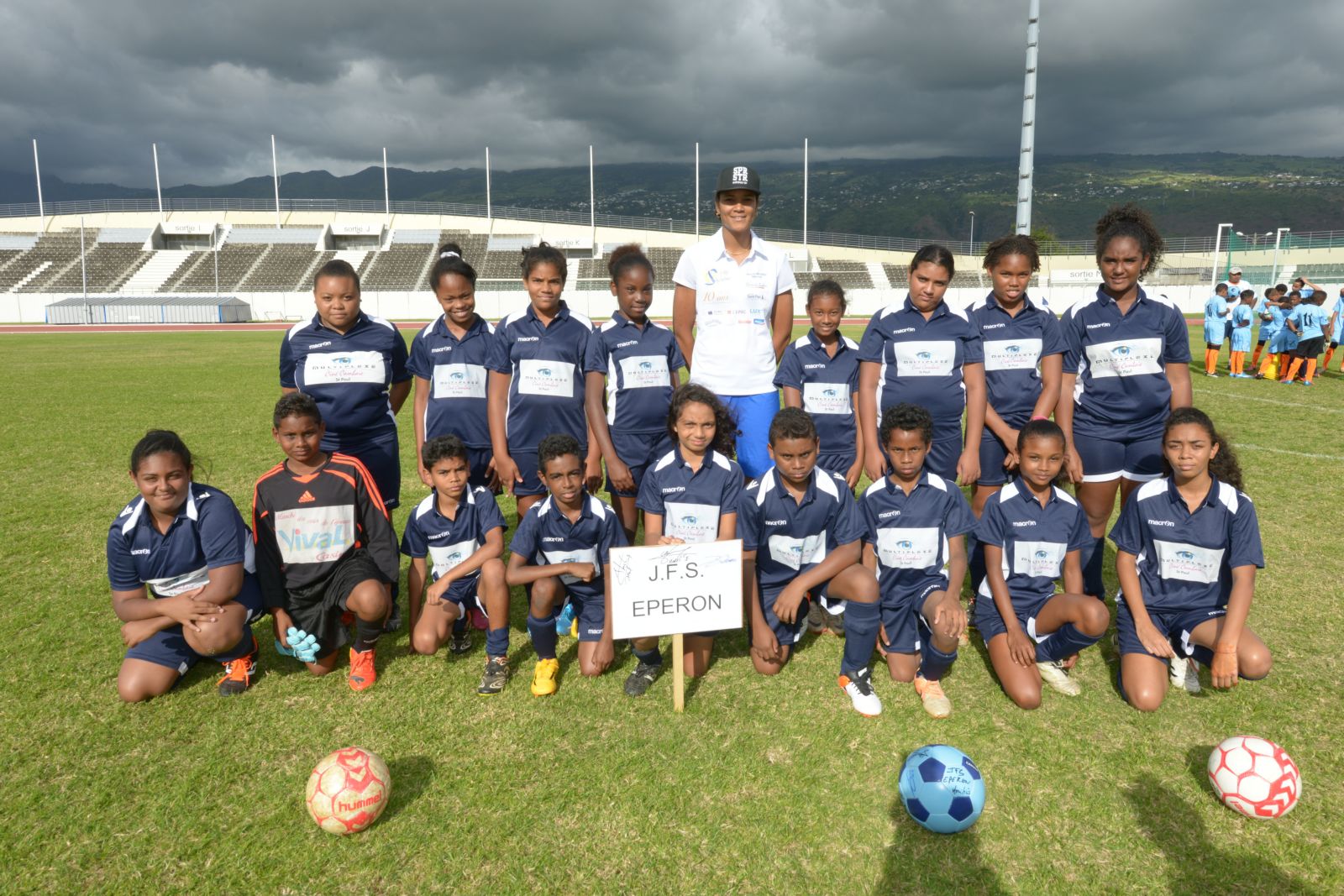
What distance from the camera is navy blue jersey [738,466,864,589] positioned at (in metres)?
3.73

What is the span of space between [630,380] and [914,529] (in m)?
1.70

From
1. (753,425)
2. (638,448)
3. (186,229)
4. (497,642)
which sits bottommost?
(497,642)

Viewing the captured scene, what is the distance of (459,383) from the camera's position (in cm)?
439

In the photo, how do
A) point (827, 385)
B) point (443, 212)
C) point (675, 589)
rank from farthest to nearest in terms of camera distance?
point (443, 212) → point (827, 385) → point (675, 589)

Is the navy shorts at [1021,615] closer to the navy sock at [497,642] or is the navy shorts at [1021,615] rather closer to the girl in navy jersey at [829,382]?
the girl in navy jersey at [829,382]

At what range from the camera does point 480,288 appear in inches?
1670

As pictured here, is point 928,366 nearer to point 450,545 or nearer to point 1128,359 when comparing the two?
point 1128,359

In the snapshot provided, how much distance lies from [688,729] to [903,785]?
3.13 ft

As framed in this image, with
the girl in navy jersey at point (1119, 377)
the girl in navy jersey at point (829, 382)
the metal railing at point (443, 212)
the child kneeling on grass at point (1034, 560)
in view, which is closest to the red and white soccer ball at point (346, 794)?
the child kneeling on grass at point (1034, 560)

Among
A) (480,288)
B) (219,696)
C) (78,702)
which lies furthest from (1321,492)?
(480,288)

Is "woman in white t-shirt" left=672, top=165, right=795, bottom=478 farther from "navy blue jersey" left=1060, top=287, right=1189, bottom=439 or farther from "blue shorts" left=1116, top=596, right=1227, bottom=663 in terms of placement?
"blue shorts" left=1116, top=596, right=1227, bottom=663

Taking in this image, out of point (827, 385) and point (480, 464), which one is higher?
point (827, 385)

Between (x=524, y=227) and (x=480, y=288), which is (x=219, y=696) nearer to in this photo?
(x=480, y=288)

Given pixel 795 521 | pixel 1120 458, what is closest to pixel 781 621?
pixel 795 521
